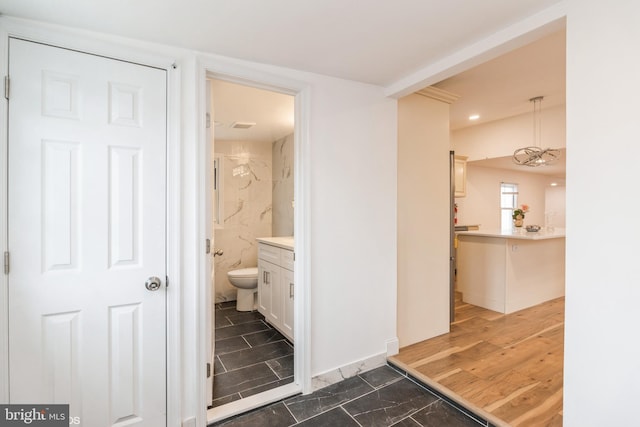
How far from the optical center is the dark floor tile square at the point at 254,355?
2645 mm

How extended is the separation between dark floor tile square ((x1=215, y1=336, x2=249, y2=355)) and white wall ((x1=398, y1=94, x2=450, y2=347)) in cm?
153

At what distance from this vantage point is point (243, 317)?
12.4 ft

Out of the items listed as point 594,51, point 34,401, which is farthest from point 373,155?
point 34,401

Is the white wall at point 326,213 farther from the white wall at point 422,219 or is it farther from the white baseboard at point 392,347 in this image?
the white wall at point 422,219

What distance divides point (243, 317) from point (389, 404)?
2.22 meters

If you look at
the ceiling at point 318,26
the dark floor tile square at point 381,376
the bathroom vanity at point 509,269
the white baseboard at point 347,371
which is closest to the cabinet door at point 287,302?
the white baseboard at point 347,371

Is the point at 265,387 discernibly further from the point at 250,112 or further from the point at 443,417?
the point at 250,112

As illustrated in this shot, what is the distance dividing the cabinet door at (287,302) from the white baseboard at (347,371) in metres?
0.70

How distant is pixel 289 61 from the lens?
209cm

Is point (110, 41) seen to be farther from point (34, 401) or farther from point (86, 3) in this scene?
point (34, 401)

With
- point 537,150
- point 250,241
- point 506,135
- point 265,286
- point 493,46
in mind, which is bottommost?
point 265,286

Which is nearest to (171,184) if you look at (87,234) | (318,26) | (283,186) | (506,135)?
(87,234)

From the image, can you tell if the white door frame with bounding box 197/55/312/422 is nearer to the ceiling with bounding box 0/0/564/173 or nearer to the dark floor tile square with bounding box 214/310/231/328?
the ceiling with bounding box 0/0/564/173

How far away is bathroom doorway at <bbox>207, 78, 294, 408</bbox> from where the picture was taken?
109 inches
